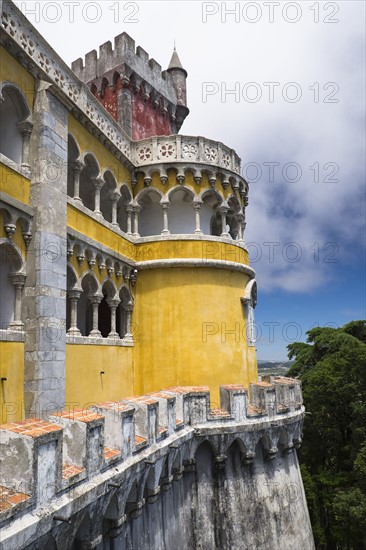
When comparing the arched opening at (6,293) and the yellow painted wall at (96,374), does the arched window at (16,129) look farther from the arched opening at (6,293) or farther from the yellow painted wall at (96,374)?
the yellow painted wall at (96,374)

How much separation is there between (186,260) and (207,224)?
2.31 m

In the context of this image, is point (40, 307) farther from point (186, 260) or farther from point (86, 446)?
point (186, 260)

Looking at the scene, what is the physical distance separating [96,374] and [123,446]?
4.51 metres

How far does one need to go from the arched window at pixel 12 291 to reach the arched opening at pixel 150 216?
254 inches

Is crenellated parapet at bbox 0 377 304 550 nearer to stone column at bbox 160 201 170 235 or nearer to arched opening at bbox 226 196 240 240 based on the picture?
stone column at bbox 160 201 170 235

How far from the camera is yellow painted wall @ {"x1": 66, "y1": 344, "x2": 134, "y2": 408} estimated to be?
10.2 meters

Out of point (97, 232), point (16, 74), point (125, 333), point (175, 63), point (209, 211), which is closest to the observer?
point (16, 74)

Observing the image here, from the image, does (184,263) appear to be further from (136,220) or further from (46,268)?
(46,268)

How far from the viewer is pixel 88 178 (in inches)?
532

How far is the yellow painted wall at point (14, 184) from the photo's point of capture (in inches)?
332

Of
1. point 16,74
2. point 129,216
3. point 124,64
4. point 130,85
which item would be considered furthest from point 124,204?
point 16,74

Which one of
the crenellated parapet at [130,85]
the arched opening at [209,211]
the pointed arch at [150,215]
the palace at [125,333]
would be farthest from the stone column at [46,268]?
the crenellated parapet at [130,85]

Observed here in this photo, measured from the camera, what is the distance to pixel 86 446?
588 centimetres

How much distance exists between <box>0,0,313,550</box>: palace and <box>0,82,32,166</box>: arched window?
30 millimetres
